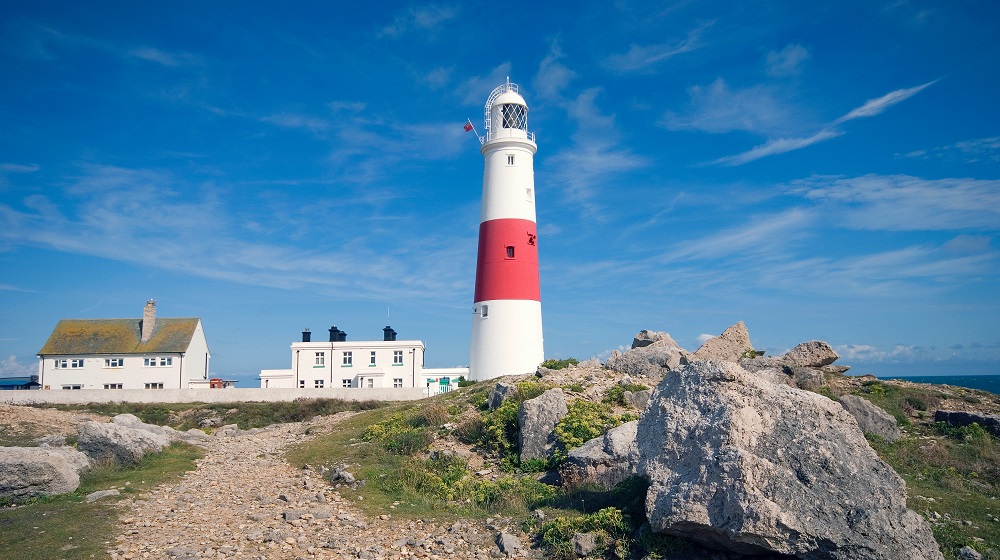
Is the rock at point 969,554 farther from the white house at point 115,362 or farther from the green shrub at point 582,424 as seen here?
the white house at point 115,362

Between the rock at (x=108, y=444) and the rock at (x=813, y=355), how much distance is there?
23.9 meters

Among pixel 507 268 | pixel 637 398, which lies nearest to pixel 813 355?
pixel 637 398

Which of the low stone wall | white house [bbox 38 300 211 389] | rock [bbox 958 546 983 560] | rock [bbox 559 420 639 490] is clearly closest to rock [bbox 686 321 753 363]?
rock [bbox 559 420 639 490]

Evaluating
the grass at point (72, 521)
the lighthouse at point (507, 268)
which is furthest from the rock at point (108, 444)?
the lighthouse at point (507, 268)

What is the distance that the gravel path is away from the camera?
10906 mm

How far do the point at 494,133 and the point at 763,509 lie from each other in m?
28.7

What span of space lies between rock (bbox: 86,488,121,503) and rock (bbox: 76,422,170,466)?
3128 mm

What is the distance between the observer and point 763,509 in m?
8.91

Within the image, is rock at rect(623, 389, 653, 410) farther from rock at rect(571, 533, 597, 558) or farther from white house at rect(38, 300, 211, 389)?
white house at rect(38, 300, 211, 389)

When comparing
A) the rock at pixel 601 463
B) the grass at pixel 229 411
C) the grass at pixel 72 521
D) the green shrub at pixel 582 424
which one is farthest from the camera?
the grass at pixel 229 411

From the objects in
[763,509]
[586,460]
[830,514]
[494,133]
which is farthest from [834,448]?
[494,133]

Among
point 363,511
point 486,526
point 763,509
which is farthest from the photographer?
point 363,511

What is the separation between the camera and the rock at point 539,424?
1648 centimetres

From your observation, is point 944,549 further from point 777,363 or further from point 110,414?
point 110,414
